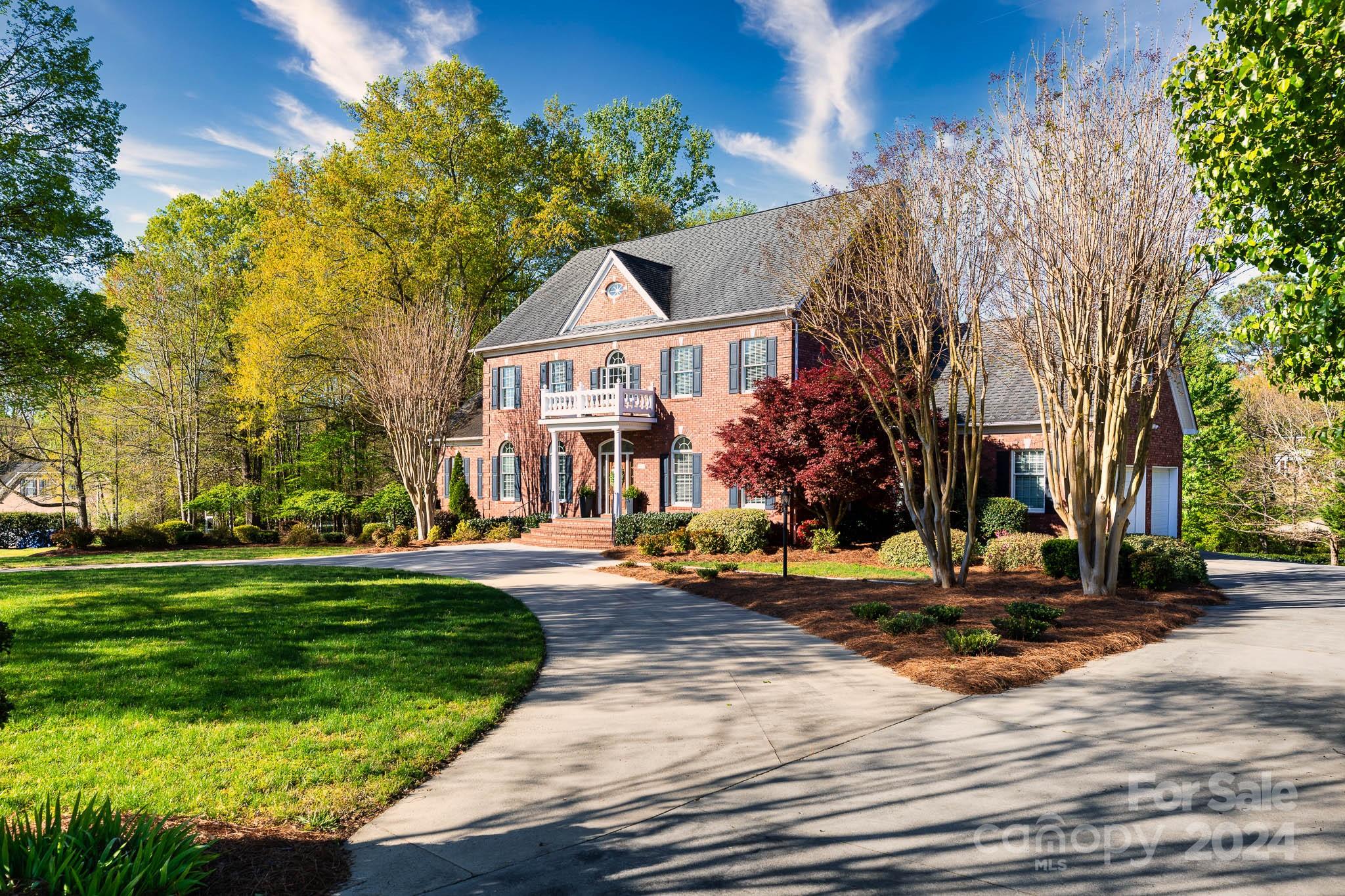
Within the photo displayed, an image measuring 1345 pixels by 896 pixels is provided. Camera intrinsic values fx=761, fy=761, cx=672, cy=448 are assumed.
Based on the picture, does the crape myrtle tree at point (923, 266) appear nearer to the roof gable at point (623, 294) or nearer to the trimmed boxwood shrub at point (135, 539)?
the roof gable at point (623, 294)

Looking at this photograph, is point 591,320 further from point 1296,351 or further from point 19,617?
point 1296,351

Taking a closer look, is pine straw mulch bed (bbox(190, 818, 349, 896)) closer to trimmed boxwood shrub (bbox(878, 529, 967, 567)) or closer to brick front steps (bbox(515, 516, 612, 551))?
trimmed boxwood shrub (bbox(878, 529, 967, 567))

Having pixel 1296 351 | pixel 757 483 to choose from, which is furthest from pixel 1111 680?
pixel 757 483

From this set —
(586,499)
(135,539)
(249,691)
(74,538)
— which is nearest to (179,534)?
(135,539)

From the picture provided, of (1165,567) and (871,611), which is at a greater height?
(1165,567)

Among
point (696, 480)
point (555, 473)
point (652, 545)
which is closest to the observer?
point (652, 545)

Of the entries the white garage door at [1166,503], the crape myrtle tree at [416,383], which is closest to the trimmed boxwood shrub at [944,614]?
the white garage door at [1166,503]

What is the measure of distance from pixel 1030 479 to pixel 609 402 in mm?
12121

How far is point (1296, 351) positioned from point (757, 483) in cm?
1254

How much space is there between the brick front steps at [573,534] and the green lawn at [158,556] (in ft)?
18.2

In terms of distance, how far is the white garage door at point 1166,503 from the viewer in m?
21.4

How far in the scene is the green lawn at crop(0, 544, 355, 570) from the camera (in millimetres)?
18875

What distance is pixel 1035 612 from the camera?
9273 mm

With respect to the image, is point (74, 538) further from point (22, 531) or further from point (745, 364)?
point (745, 364)
